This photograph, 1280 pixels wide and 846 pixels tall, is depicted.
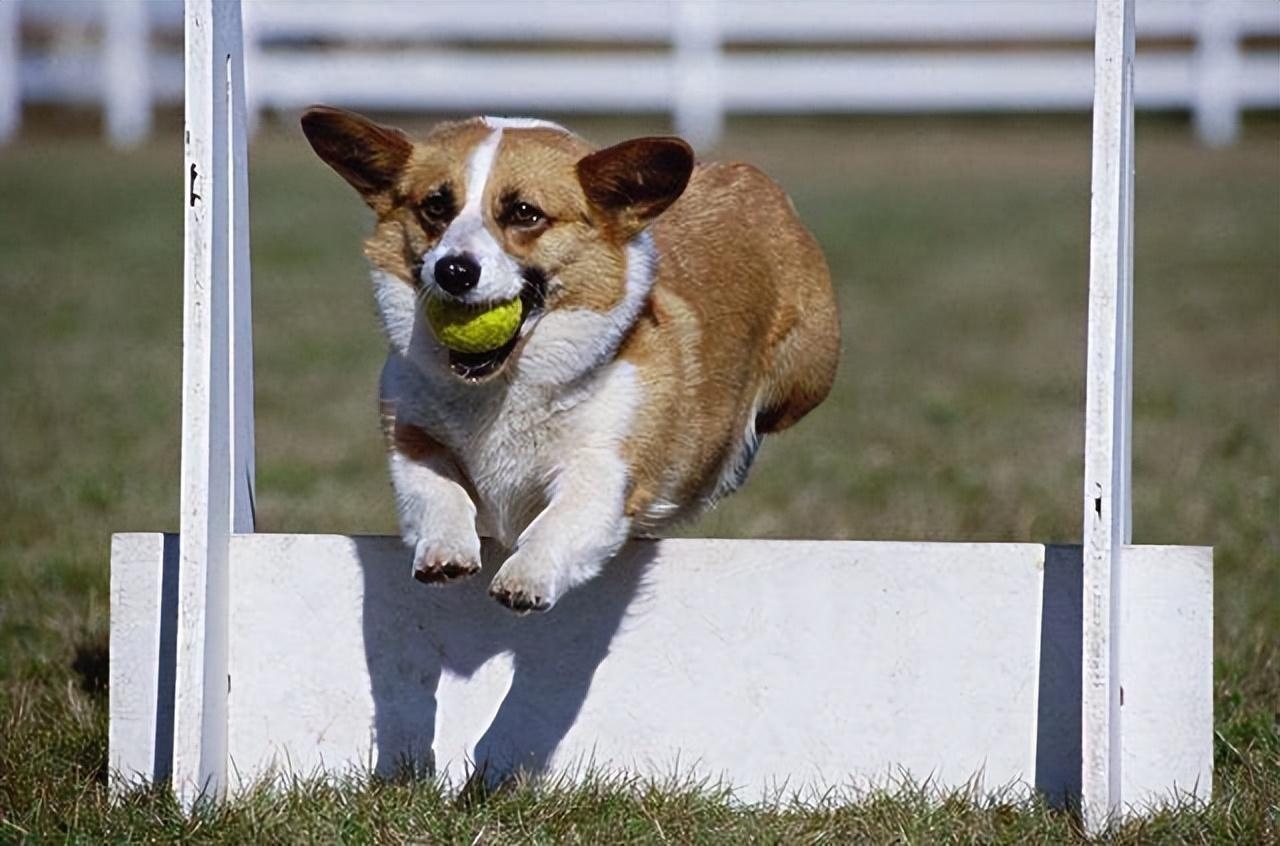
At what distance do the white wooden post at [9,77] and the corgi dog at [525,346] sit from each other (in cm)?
1609

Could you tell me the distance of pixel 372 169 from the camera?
142 inches

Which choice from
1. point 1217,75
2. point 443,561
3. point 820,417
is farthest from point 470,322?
point 1217,75

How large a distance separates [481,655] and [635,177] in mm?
942

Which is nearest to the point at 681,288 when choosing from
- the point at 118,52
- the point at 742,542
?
the point at 742,542

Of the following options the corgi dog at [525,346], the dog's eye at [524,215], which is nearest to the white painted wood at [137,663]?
the corgi dog at [525,346]

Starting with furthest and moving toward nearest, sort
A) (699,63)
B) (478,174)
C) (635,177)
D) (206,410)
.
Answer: (699,63)
(635,177)
(478,174)
(206,410)

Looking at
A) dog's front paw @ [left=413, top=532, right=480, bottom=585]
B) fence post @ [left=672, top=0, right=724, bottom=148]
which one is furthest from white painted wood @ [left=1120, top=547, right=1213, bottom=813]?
fence post @ [left=672, top=0, right=724, bottom=148]

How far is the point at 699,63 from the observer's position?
18.2 m

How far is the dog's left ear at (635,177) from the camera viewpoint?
349 cm

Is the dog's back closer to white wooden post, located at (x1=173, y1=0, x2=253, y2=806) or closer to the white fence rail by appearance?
white wooden post, located at (x1=173, y1=0, x2=253, y2=806)

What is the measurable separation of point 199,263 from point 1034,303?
29.1 ft

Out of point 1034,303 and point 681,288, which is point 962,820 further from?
point 1034,303

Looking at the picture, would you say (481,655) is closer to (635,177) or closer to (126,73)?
(635,177)

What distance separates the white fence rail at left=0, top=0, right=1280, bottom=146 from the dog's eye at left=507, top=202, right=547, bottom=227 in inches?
585
